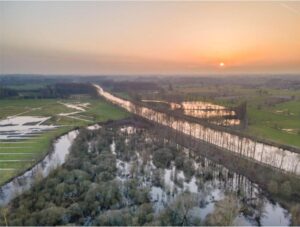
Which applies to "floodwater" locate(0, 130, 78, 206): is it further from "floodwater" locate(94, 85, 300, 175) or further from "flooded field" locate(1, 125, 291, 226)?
"floodwater" locate(94, 85, 300, 175)

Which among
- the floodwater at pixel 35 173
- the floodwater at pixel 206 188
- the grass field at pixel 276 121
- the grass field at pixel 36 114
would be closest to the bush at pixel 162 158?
the floodwater at pixel 206 188

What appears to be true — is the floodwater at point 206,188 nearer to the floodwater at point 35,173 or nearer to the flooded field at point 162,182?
the flooded field at point 162,182

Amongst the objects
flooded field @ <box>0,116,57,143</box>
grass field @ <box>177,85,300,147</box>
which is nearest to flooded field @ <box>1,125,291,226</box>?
flooded field @ <box>0,116,57,143</box>

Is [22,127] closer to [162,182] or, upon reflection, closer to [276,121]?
[162,182]

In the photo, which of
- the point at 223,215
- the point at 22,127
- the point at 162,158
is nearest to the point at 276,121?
the point at 162,158

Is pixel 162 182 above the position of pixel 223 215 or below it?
below

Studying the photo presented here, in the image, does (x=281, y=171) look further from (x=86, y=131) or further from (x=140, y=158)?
(x=86, y=131)

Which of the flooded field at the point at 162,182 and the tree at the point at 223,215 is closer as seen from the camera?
the tree at the point at 223,215
